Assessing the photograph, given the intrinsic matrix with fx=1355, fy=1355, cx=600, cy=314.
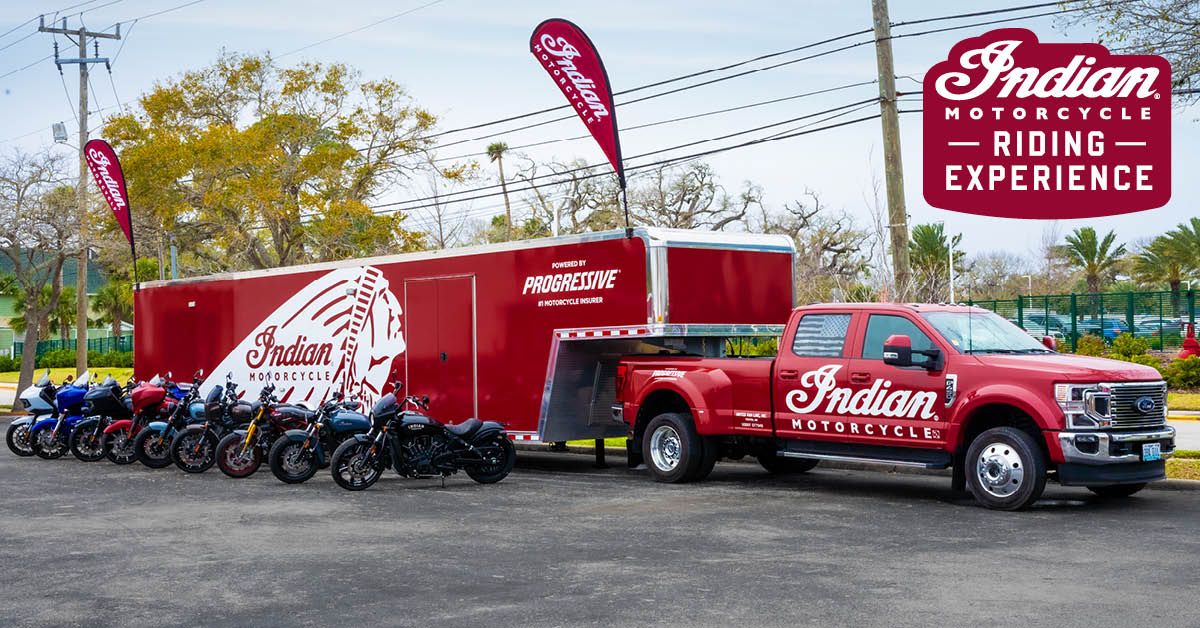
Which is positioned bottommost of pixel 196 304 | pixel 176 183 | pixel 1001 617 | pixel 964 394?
pixel 1001 617

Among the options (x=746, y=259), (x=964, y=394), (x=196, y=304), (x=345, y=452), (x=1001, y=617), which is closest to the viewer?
(x=1001, y=617)

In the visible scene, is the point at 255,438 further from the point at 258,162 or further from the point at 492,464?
the point at 258,162

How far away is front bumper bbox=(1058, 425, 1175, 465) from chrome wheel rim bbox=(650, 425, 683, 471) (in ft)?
15.3

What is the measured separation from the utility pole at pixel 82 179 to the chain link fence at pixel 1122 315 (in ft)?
78.6

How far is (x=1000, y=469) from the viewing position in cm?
1270

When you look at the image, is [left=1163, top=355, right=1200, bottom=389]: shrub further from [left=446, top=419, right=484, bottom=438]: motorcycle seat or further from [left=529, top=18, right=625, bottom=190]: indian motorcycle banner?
[left=446, top=419, right=484, bottom=438]: motorcycle seat

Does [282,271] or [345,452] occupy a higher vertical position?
[282,271]

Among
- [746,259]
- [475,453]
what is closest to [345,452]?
[475,453]

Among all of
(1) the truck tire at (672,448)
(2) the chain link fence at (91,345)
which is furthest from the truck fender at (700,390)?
(2) the chain link fence at (91,345)

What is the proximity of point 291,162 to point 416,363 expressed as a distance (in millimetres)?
24053

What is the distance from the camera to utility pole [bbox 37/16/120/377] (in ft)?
121

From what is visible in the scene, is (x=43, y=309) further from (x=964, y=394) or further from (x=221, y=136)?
(x=964, y=394)

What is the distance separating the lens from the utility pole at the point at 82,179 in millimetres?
37000

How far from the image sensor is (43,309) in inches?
1503
